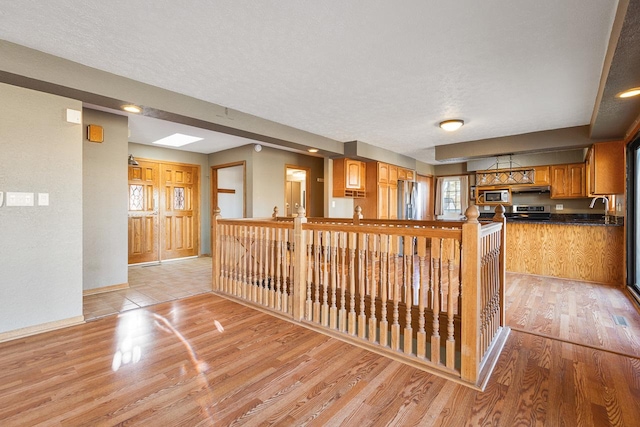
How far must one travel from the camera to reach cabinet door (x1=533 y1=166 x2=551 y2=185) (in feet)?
20.8

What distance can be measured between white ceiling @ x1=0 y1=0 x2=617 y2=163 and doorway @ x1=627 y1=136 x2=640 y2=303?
113 centimetres

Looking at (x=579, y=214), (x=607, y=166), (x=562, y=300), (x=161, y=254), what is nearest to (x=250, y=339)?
(x=562, y=300)

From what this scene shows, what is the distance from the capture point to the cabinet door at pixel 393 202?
6.76 m

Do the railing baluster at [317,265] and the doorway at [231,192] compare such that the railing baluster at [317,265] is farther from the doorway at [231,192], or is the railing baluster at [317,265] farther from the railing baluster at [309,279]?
the doorway at [231,192]

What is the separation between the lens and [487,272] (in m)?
2.32

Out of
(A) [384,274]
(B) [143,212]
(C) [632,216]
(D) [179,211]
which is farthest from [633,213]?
(B) [143,212]

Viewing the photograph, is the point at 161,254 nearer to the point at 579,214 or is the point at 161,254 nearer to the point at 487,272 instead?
the point at 487,272

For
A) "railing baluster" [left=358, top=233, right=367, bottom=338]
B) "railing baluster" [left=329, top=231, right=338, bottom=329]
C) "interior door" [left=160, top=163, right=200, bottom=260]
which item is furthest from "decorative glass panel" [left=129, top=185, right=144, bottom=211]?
"railing baluster" [left=358, top=233, right=367, bottom=338]

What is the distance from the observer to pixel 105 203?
410cm

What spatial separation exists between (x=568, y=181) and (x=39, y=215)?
837 centimetres

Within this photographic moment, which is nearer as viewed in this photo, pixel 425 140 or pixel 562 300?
Result: pixel 562 300

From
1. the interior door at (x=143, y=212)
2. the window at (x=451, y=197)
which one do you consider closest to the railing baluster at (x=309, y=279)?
the interior door at (x=143, y=212)

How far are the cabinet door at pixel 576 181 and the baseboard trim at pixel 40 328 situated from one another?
27.0 feet

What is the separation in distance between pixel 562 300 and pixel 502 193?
144 inches
